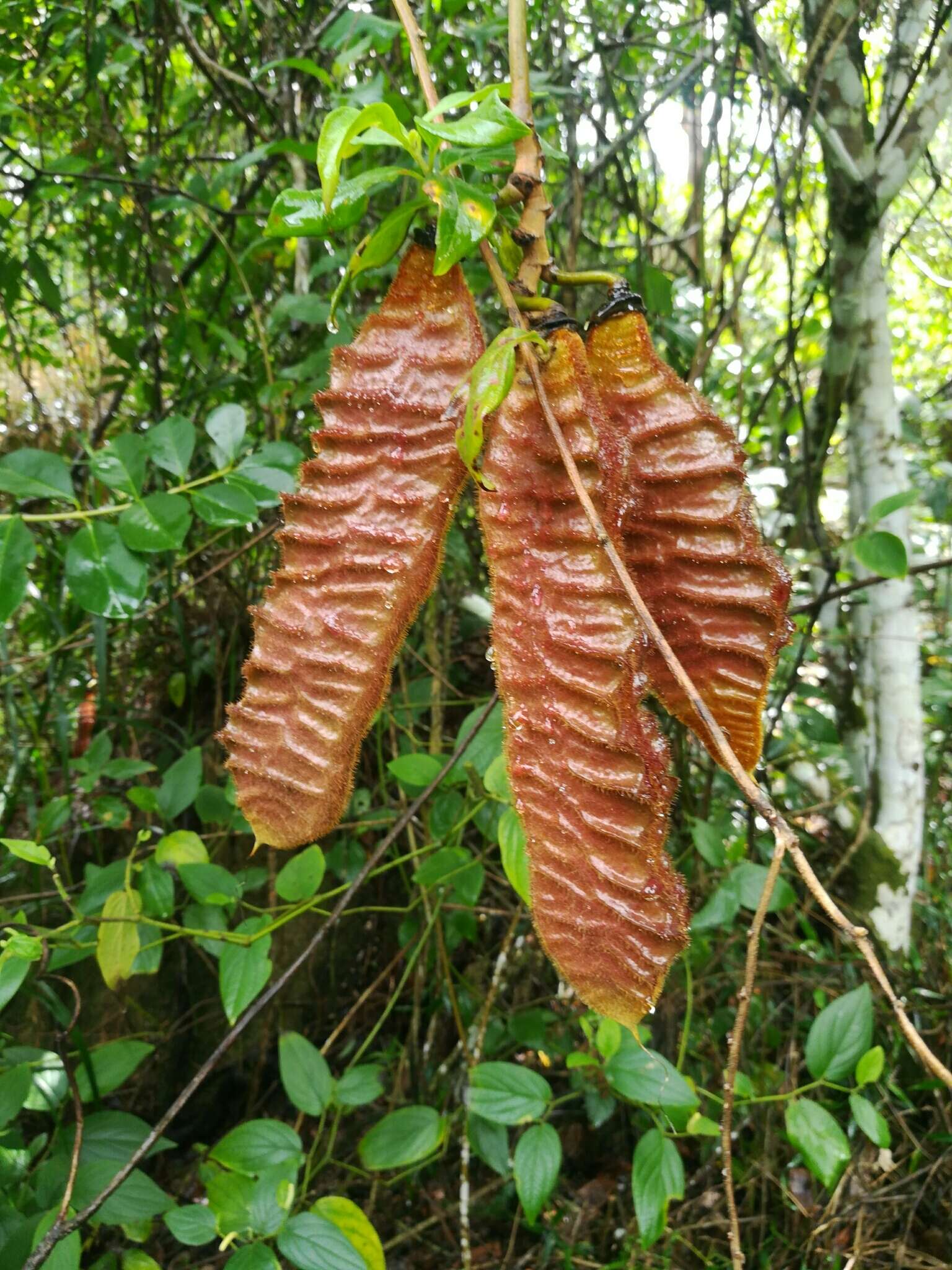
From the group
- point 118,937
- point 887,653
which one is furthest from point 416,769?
point 887,653

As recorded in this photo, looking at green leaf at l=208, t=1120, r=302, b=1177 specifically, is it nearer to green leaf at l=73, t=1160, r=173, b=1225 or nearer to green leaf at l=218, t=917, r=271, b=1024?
green leaf at l=73, t=1160, r=173, b=1225

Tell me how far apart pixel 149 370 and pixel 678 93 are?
4.29 feet

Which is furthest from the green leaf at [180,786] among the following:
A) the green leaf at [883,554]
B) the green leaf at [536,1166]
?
the green leaf at [883,554]

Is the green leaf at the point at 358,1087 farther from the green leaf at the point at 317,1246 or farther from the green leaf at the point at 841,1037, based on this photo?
the green leaf at the point at 841,1037

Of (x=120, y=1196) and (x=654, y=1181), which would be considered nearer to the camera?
(x=120, y=1196)

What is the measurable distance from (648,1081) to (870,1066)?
38cm

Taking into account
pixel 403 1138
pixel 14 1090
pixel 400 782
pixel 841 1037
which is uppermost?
pixel 400 782

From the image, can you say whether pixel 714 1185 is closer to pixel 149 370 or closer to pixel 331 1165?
pixel 331 1165

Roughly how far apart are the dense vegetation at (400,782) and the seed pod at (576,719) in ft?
1.14

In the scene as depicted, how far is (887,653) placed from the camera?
185 centimetres

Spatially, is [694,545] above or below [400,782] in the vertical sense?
above

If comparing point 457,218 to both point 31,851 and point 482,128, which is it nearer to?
point 482,128

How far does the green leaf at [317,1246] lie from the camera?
35.3 inches

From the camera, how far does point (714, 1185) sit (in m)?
1.58
